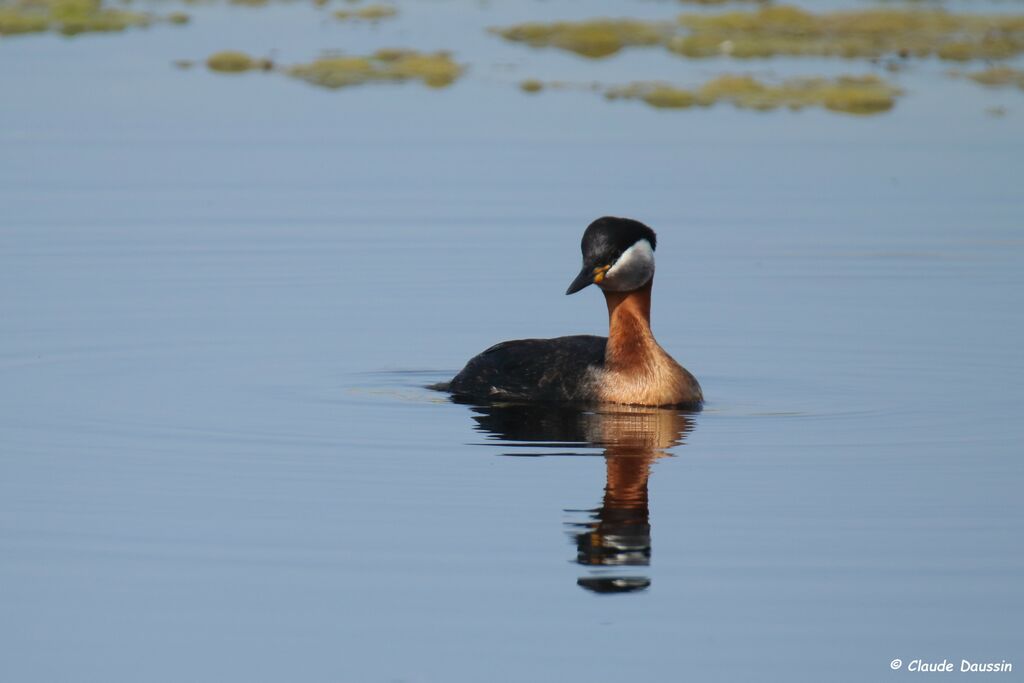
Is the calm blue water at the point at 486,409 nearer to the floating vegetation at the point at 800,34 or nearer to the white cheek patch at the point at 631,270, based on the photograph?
the white cheek patch at the point at 631,270

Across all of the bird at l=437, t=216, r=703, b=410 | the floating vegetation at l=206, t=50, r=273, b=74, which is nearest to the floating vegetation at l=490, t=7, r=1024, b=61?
the floating vegetation at l=206, t=50, r=273, b=74

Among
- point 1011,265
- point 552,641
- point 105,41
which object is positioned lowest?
point 552,641

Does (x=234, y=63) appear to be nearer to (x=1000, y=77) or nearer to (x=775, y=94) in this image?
(x=775, y=94)

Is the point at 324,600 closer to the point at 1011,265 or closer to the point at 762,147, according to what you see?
the point at 1011,265

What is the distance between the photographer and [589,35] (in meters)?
34.5

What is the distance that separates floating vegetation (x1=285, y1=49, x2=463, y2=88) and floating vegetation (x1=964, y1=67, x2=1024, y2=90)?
8.22m

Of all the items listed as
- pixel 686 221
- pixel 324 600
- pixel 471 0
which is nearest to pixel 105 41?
pixel 471 0

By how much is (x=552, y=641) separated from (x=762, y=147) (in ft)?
55.6

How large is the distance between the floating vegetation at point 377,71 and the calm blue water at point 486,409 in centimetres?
242

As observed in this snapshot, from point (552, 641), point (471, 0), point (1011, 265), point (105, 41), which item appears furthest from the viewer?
point (471, 0)

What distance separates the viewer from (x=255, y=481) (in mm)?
10898

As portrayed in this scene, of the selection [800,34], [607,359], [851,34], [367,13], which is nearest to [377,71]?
[367,13]

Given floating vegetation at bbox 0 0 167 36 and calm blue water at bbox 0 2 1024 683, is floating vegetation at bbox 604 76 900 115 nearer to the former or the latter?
calm blue water at bbox 0 2 1024 683

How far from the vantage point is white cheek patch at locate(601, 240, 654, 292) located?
13375 mm
